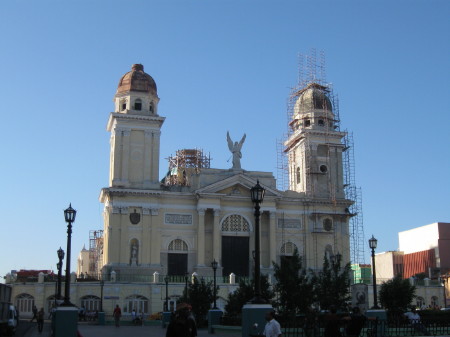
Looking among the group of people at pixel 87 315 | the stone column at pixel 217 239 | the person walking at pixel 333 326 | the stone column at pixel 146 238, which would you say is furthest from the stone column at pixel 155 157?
the person walking at pixel 333 326

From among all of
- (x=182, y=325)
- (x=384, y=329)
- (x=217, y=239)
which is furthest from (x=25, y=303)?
(x=182, y=325)

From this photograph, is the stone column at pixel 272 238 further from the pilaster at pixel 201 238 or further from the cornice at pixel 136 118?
the cornice at pixel 136 118

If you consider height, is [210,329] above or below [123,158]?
below

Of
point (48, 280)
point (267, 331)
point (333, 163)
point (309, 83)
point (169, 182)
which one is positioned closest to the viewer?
point (267, 331)

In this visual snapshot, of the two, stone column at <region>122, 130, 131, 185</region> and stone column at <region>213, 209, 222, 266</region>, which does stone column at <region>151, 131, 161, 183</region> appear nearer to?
stone column at <region>122, 130, 131, 185</region>

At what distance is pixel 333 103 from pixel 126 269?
30.0 meters

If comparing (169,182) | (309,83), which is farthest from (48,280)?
(309,83)

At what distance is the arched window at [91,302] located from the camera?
57.0m

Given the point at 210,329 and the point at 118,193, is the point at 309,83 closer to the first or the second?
the point at 118,193

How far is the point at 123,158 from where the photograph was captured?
210 feet

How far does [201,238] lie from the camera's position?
6338cm

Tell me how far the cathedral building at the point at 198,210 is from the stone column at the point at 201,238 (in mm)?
95

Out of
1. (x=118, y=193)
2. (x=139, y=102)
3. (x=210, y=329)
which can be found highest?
(x=139, y=102)

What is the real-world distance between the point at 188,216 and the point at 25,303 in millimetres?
17025
